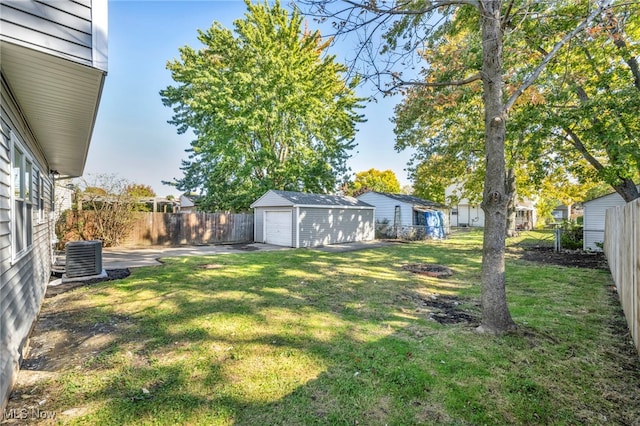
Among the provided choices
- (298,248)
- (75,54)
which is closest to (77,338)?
(75,54)

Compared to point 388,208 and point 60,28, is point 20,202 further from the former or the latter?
point 388,208

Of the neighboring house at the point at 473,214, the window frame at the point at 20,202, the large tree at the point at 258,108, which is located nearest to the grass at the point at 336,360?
the window frame at the point at 20,202

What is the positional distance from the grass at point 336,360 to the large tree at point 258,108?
14112 millimetres

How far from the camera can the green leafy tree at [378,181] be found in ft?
134

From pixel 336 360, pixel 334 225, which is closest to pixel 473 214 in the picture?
pixel 334 225

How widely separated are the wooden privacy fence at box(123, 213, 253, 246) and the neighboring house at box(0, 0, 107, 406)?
11168 mm

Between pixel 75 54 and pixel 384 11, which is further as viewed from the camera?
pixel 384 11

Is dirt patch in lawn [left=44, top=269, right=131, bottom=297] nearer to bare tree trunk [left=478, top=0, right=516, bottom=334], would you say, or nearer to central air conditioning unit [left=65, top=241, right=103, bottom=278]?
central air conditioning unit [left=65, top=241, right=103, bottom=278]

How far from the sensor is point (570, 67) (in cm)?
951

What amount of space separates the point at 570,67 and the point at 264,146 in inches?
650

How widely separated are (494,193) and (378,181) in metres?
38.1

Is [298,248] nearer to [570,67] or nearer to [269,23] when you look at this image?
[570,67]

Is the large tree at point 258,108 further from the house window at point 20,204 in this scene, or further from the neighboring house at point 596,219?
the house window at point 20,204

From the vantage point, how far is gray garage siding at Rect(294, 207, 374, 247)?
15516 millimetres
